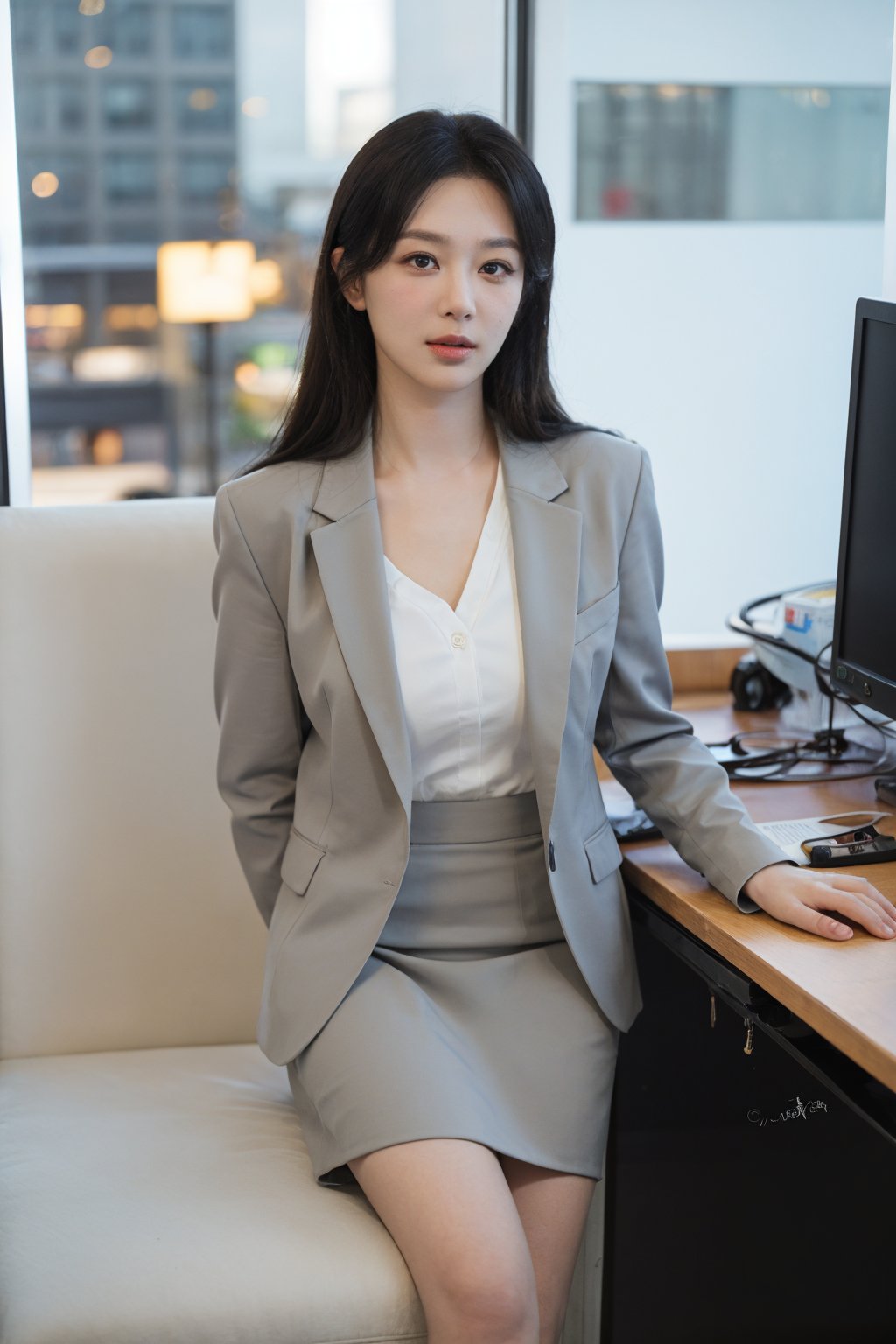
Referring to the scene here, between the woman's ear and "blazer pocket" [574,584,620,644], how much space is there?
405 millimetres

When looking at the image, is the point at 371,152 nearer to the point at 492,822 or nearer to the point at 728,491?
the point at 492,822

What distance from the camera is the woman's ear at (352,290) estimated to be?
4.80ft

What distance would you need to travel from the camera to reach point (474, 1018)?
1.41m

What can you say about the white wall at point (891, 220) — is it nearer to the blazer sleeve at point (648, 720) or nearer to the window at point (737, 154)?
the blazer sleeve at point (648, 720)

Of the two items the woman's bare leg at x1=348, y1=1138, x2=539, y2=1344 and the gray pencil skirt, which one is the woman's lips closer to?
the gray pencil skirt

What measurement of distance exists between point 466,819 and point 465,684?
0.14 m

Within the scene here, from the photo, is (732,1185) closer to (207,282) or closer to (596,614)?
(596,614)

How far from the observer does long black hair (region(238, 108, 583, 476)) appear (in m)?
1.39

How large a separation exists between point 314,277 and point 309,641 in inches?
16.2

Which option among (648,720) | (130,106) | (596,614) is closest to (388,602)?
(596,614)

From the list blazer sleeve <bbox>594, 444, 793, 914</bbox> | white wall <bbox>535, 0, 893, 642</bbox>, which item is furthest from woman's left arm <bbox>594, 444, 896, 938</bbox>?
white wall <bbox>535, 0, 893, 642</bbox>

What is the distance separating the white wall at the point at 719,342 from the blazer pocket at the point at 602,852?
1.14 m

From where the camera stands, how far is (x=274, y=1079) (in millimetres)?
1622

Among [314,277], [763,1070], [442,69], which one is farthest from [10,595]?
[442,69]
